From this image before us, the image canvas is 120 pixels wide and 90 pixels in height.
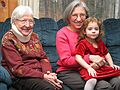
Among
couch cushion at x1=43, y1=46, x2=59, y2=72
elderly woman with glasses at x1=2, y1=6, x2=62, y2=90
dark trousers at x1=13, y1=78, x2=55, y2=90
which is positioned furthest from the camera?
couch cushion at x1=43, y1=46, x2=59, y2=72

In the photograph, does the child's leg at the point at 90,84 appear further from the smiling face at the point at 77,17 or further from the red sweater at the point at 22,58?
the smiling face at the point at 77,17

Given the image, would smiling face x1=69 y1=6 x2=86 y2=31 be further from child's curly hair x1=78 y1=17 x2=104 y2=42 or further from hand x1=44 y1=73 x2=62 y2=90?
hand x1=44 y1=73 x2=62 y2=90

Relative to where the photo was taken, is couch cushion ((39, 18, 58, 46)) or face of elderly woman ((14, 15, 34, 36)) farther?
couch cushion ((39, 18, 58, 46))

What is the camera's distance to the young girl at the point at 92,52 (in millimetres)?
2545

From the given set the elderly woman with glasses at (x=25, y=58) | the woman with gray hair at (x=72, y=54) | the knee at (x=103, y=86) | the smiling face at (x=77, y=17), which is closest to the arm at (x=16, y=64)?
the elderly woman with glasses at (x=25, y=58)

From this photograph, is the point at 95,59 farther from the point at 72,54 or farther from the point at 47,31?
the point at 47,31

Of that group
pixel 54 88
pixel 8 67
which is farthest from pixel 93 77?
pixel 8 67

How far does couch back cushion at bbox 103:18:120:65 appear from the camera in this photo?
11.4 ft

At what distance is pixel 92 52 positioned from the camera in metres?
2.71

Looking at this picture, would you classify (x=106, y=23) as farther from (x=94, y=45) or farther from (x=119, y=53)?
(x=94, y=45)

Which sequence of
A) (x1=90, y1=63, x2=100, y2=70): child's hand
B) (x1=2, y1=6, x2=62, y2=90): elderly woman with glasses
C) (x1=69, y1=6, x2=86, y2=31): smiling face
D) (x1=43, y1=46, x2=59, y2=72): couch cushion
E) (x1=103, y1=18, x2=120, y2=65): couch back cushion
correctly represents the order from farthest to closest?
(x1=103, y1=18, x2=120, y2=65): couch back cushion
(x1=43, y1=46, x2=59, y2=72): couch cushion
(x1=69, y1=6, x2=86, y2=31): smiling face
(x1=90, y1=63, x2=100, y2=70): child's hand
(x1=2, y1=6, x2=62, y2=90): elderly woman with glasses

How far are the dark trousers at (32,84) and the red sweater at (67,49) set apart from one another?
340 mm

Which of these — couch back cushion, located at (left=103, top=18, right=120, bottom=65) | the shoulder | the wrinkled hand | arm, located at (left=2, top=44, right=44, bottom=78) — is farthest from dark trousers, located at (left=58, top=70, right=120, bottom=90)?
couch back cushion, located at (left=103, top=18, right=120, bottom=65)

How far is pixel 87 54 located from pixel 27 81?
62 cm
